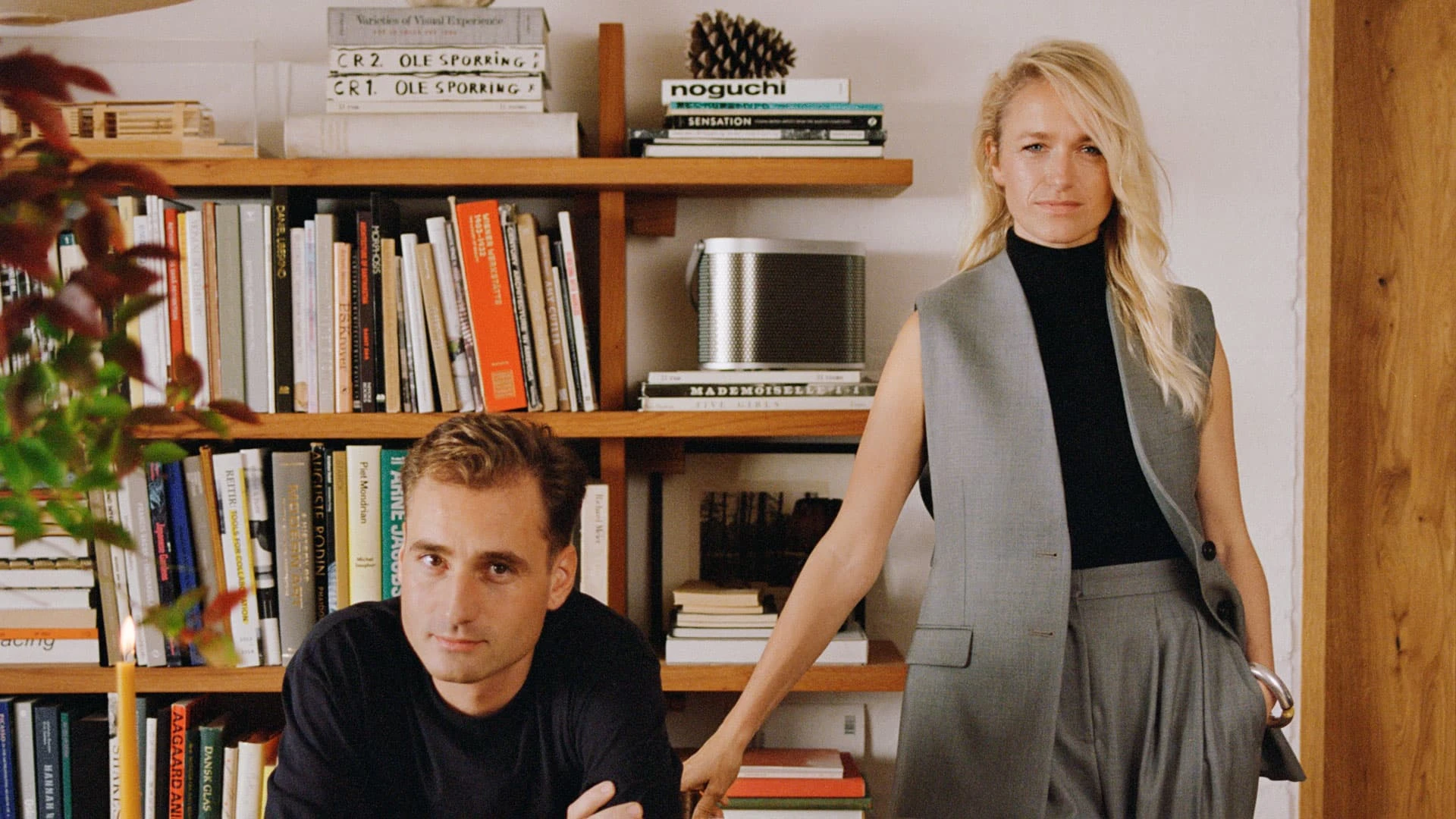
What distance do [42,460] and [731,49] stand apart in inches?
57.6

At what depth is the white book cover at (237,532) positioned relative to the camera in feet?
5.36

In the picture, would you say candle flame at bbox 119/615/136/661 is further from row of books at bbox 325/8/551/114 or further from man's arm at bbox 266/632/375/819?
row of books at bbox 325/8/551/114

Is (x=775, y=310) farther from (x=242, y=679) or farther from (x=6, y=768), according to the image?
(x=6, y=768)

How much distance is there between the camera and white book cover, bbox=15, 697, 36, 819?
1.65 meters

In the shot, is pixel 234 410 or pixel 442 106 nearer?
pixel 234 410

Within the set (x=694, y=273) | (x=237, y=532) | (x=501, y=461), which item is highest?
(x=694, y=273)

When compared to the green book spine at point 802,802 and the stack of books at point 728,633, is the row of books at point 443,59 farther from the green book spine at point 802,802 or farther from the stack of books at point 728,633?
the green book spine at point 802,802

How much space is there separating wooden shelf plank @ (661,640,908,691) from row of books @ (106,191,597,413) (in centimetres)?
41

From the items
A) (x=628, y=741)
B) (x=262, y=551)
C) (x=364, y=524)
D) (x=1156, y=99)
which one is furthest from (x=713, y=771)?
(x=1156, y=99)

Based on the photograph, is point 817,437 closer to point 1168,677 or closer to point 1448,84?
point 1168,677

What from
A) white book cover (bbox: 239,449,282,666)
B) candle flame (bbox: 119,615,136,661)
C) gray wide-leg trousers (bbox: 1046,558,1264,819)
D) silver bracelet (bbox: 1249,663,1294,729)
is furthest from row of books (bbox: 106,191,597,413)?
candle flame (bbox: 119,615,136,661)

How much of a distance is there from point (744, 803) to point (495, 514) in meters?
0.79

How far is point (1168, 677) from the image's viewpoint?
1162mm

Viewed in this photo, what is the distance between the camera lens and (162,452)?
1.37 ft
